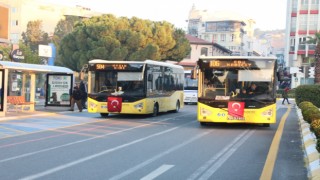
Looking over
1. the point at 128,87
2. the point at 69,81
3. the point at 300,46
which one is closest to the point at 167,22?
the point at 300,46

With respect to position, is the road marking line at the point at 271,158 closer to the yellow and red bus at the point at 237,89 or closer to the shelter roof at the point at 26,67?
the yellow and red bus at the point at 237,89

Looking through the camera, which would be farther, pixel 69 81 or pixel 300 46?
pixel 300 46

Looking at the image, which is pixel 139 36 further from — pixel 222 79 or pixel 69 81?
pixel 222 79

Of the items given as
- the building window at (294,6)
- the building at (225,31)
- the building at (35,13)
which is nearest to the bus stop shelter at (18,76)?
the building window at (294,6)

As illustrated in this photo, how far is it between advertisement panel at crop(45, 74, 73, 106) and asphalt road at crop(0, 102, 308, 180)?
9133mm

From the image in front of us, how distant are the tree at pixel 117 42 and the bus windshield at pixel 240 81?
32641 mm

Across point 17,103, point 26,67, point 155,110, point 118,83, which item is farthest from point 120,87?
point 17,103

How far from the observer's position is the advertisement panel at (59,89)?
2734 centimetres

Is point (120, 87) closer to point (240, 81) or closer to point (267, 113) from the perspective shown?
point (240, 81)

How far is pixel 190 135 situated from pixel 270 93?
3841 mm

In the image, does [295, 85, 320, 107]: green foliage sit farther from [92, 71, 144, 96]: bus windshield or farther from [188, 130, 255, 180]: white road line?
[188, 130, 255, 180]: white road line

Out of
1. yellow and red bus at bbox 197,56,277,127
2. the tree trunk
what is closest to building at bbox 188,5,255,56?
the tree trunk

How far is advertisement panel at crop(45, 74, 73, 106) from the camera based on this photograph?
1077 inches

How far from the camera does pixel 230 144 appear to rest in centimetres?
1325
